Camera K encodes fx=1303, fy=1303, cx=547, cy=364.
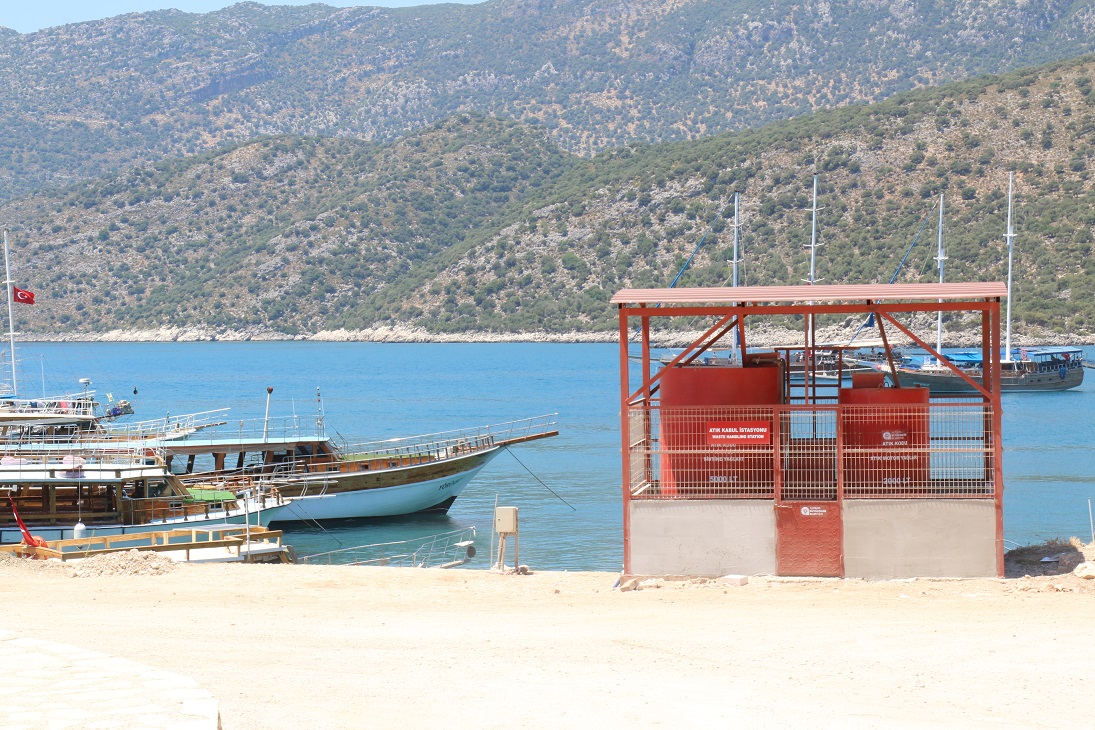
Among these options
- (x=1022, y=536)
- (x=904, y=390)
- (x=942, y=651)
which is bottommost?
(x=1022, y=536)

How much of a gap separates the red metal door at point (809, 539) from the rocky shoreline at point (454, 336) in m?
85.5

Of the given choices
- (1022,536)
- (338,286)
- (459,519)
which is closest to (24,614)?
(459,519)

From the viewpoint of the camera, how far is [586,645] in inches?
473

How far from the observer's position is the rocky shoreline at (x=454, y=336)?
103500 millimetres

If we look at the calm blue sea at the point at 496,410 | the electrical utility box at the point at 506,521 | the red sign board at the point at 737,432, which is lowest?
the calm blue sea at the point at 496,410

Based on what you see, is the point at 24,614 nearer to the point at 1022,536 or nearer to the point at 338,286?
the point at 1022,536

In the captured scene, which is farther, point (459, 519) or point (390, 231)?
point (390, 231)

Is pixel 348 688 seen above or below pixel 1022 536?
above

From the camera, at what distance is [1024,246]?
343 ft

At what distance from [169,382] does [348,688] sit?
98.6 meters

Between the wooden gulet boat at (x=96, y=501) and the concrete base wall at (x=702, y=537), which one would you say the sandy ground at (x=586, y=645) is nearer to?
the concrete base wall at (x=702, y=537)

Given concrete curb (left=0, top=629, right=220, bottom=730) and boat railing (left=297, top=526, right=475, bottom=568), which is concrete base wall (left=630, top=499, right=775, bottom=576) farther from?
boat railing (left=297, top=526, right=475, bottom=568)

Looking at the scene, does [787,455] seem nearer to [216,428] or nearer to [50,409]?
[50,409]

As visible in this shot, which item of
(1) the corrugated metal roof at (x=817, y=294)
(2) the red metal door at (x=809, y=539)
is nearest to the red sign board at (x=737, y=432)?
(2) the red metal door at (x=809, y=539)
